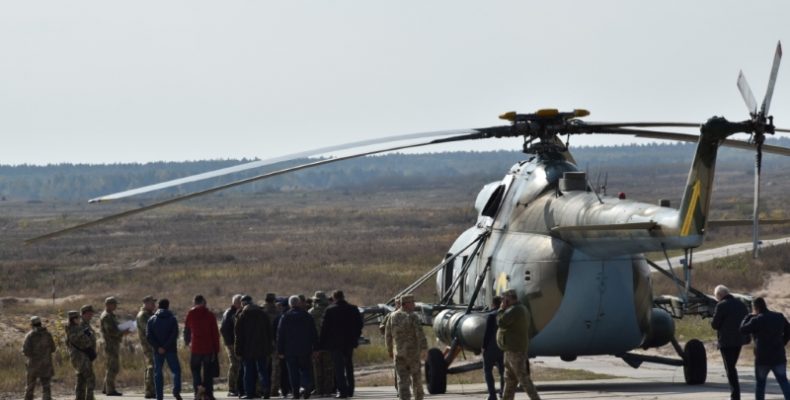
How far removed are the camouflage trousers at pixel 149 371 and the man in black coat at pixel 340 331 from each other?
3.04 meters

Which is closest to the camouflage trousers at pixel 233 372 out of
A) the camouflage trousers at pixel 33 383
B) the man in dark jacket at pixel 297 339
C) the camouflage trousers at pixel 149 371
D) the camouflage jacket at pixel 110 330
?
the camouflage trousers at pixel 149 371

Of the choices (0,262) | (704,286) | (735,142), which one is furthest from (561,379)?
(0,262)

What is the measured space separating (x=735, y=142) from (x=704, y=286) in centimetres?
2694

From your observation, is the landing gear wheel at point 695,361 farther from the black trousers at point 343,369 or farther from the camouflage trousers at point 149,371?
the camouflage trousers at point 149,371

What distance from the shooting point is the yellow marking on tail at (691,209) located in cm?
1625

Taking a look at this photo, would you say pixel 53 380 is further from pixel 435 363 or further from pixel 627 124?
Answer: pixel 627 124

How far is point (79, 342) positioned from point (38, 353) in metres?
0.62

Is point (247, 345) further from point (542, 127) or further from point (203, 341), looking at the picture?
point (542, 127)

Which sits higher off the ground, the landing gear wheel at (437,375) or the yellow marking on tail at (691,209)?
the yellow marking on tail at (691,209)

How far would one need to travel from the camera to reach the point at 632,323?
67.0 feet

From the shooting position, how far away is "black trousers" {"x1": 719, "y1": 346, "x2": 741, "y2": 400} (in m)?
18.2

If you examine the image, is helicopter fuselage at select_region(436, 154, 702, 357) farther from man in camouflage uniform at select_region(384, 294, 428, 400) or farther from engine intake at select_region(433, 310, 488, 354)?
man in camouflage uniform at select_region(384, 294, 428, 400)

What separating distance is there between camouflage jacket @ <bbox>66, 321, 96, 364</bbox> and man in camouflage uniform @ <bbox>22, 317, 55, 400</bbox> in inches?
11.1

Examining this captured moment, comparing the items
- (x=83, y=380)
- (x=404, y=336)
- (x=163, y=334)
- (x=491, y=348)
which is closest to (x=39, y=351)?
(x=83, y=380)
